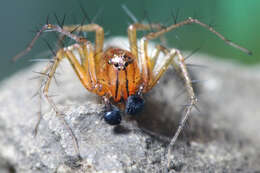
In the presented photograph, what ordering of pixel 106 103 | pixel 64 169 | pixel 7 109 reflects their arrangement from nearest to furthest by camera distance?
pixel 64 169
pixel 106 103
pixel 7 109

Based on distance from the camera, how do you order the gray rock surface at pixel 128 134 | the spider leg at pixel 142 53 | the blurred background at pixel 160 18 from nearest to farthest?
the gray rock surface at pixel 128 134 → the spider leg at pixel 142 53 → the blurred background at pixel 160 18

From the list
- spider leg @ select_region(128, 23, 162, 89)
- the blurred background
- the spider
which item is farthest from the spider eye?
the blurred background

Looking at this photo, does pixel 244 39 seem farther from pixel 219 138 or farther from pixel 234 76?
pixel 219 138

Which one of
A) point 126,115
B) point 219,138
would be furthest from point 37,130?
point 219,138

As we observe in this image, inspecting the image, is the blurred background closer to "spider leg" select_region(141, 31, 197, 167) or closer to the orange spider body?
"spider leg" select_region(141, 31, 197, 167)

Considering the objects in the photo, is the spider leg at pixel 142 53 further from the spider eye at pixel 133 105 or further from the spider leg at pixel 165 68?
the spider eye at pixel 133 105

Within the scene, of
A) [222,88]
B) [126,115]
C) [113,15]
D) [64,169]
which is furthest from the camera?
[113,15]

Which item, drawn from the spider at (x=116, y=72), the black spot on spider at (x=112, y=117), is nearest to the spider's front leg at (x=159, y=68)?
the spider at (x=116, y=72)

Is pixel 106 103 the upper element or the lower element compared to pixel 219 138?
upper
